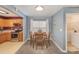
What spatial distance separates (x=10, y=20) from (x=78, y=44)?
8124mm

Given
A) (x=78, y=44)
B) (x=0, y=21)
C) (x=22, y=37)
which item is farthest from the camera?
(x=0, y=21)

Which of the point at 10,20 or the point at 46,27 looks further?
the point at 10,20

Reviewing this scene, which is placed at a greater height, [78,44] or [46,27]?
[46,27]

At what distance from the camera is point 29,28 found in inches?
443

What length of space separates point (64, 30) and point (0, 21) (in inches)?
280

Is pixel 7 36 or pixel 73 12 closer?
pixel 73 12

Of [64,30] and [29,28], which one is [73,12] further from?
[29,28]

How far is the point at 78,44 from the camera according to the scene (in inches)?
256

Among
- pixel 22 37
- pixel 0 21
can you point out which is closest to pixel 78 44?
pixel 22 37
